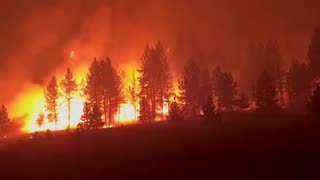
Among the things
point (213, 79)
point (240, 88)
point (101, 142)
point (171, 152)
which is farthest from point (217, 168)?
point (240, 88)

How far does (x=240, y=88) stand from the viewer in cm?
15250

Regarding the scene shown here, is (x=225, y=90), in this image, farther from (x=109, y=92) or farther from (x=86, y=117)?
(x=86, y=117)

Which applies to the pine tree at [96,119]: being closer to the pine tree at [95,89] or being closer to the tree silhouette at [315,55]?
the pine tree at [95,89]

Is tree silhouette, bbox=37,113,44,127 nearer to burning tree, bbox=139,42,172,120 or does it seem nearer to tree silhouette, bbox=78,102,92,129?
burning tree, bbox=139,42,172,120

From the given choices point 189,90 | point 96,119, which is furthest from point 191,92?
point 96,119

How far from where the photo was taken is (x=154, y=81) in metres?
128

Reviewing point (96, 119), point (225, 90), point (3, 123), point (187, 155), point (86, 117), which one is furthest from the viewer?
point (3, 123)

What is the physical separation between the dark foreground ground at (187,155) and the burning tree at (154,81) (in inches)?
1452

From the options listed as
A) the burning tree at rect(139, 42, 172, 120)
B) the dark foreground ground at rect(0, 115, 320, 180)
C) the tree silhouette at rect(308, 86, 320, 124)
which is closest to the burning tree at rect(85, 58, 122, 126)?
the burning tree at rect(139, 42, 172, 120)

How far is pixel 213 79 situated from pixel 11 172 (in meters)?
70.4

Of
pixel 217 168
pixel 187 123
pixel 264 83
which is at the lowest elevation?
pixel 217 168

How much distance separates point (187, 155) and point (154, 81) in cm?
7141

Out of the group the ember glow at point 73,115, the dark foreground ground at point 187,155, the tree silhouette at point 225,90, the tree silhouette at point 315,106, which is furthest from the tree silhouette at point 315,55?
the ember glow at point 73,115

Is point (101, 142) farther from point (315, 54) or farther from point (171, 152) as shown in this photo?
point (315, 54)
